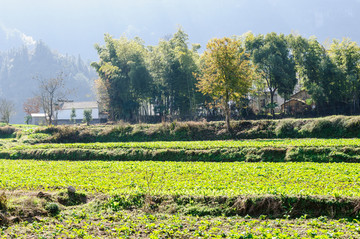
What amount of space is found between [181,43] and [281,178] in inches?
1502

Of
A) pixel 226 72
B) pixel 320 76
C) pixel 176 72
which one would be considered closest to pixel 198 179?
pixel 226 72

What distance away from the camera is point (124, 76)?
5156 centimetres

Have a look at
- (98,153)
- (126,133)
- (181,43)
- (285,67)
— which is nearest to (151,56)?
(181,43)

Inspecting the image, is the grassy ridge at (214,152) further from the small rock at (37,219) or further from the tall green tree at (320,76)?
the tall green tree at (320,76)

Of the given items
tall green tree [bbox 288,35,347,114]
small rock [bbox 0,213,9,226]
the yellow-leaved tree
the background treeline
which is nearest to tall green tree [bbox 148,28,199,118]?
the background treeline

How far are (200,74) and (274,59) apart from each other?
11.0 meters

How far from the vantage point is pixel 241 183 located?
14453mm

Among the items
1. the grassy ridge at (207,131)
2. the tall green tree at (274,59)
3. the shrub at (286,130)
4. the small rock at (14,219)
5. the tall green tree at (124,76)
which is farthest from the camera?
the tall green tree at (124,76)

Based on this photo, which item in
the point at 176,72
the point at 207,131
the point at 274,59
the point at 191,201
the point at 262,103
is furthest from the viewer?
the point at 262,103

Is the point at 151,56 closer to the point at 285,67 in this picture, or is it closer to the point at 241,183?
the point at 285,67

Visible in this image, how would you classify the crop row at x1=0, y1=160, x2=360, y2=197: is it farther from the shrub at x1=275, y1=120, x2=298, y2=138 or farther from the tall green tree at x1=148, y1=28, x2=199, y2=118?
the tall green tree at x1=148, y1=28, x2=199, y2=118

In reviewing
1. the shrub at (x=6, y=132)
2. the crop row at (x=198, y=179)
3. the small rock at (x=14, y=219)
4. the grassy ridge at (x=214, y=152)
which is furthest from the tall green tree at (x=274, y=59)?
the small rock at (x=14, y=219)

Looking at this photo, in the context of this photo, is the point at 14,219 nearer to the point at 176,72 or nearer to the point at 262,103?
the point at 176,72

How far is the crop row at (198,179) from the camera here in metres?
12.9
